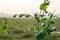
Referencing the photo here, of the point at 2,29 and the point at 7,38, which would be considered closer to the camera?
the point at 2,29

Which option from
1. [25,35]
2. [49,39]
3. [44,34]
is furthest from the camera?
[25,35]

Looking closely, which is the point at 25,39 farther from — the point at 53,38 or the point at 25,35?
the point at 53,38

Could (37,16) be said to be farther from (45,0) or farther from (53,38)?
(53,38)

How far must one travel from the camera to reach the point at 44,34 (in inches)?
32.9

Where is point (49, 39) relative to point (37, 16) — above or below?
below

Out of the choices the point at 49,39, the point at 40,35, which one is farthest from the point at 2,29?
the point at 49,39

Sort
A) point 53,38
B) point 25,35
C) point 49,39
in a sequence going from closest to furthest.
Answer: point 49,39 < point 53,38 < point 25,35

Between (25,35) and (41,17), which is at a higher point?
(41,17)

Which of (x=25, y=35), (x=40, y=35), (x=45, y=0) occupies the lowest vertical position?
(x=25, y=35)

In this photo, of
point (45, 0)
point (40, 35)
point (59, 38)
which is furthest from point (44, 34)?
point (59, 38)

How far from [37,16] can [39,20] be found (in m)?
0.02

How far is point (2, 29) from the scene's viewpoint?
838 mm

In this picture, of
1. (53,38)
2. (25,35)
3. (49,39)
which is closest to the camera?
(49,39)

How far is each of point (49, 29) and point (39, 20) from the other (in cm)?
10
